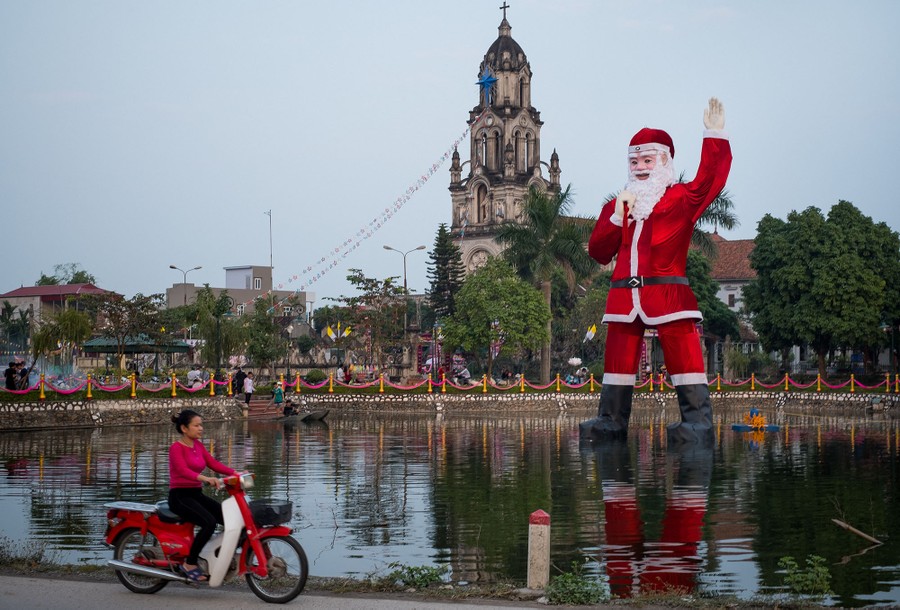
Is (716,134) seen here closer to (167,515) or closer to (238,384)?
(167,515)

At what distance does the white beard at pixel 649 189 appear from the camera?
23812mm

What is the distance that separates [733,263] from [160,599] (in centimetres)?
8663

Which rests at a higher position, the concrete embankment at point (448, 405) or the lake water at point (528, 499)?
the concrete embankment at point (448, 405)

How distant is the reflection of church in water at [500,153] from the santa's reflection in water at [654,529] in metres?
72.9

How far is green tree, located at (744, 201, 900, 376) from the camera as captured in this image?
168 ft

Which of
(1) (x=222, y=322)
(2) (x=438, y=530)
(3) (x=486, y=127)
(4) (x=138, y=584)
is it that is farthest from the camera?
(3) (x=486, y=127)

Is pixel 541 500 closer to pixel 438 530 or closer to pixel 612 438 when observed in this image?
pixel 438 530

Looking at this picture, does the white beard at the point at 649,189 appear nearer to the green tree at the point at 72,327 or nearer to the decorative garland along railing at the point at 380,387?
the decorative garland along railing at the point at 380,387

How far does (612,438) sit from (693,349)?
9.05ft

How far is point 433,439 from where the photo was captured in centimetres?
2764

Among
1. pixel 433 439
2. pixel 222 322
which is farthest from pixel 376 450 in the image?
pixel 222 322

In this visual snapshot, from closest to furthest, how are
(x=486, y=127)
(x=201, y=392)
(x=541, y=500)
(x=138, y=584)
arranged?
(x=138, y=584), (x=541, y=500), (x=201, y=392), (x=486, y=127)

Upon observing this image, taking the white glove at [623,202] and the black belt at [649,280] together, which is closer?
the black belt at [649,280]

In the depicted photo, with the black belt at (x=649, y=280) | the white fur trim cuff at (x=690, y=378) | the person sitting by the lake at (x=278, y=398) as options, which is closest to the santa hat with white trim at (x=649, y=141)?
the black belt at (x=649, y=280)
